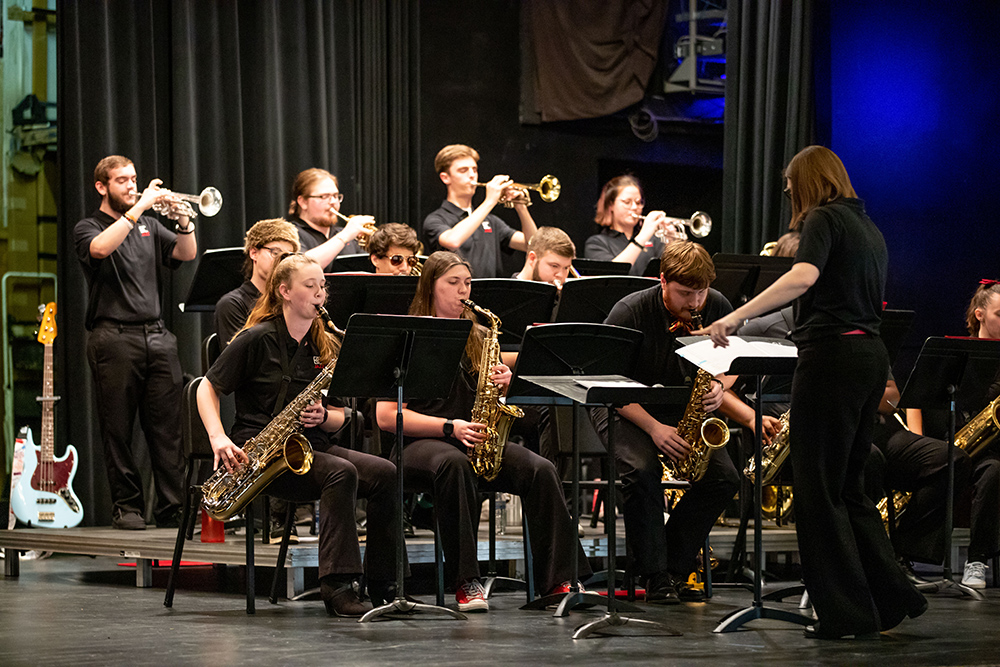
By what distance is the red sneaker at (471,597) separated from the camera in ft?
15.8

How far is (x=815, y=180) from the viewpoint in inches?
169

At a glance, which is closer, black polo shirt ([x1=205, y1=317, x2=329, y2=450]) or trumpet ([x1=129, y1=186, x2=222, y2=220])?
black polo shirt ([x1=205, y1=317, x2=329, y2=450])

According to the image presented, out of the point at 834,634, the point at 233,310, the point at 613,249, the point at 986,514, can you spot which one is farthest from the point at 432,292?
the point at 986,514

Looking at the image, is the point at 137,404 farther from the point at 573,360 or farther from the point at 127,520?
A: the point at 573,360

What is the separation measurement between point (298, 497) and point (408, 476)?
17.4 inches

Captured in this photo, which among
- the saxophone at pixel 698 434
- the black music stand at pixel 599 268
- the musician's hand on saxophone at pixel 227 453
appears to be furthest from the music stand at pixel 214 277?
the saxophone at pixel 698 434

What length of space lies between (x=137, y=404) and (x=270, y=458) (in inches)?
88.3

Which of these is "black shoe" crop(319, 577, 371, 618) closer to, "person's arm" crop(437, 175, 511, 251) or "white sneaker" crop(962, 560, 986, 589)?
"person's arm" crop(437, 175, 511, 251)

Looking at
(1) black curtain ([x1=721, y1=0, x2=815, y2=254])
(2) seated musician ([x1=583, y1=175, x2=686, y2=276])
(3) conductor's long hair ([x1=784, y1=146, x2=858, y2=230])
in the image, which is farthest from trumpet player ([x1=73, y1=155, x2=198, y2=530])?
(3) conductor's long hair ([x1=784, y1=146, x2=858, y2=230])

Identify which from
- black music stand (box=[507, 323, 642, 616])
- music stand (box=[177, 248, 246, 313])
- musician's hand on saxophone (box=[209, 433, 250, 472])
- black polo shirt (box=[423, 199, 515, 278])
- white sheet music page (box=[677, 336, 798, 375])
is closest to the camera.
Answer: white sheet music page (box=[677, 336, 798, 375])

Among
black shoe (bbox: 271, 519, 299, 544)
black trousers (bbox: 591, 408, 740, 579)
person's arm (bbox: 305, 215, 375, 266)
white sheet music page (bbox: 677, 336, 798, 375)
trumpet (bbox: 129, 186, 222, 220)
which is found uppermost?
trumpet (bbox: 129, 186, 222, 220)

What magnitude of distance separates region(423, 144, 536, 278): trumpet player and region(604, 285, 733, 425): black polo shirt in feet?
6.35

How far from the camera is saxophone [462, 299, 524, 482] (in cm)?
497

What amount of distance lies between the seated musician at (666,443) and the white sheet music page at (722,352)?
3.27 feet
